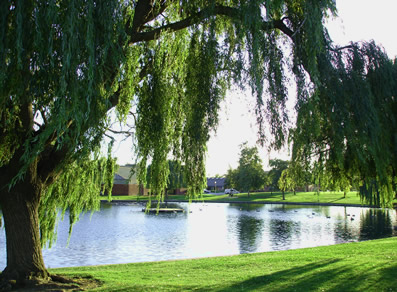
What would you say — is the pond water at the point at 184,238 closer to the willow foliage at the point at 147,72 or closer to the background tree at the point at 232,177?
the willow foliage at the point at 147,72

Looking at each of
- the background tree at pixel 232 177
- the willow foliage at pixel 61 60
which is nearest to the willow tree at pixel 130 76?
the willow foliage at pixel 61 60

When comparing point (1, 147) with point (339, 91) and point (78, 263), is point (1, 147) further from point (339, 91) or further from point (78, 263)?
point (78, 263)

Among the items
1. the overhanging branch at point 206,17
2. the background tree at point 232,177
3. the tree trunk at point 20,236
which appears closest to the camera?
the overhanging branch at point 206,17

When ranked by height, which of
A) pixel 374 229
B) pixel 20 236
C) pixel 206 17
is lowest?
pixel 374 229

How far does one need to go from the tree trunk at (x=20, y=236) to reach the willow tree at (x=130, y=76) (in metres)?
0.02

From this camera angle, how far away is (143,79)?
699 cm

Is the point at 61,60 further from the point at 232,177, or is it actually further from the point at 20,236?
the point at 232,177

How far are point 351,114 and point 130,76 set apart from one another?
3.77 m

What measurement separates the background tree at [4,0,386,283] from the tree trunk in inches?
0.7

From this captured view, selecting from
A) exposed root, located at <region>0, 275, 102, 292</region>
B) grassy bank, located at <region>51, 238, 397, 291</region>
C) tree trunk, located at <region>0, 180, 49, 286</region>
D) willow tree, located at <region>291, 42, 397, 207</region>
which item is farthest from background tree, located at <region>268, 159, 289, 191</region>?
tree trunk, located at <region>0, 180, 49, 286</region>

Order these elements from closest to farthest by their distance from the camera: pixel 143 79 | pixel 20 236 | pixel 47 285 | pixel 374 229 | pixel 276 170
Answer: pixel 47 285 → pixel 20 236 → pixel 143 79 → pixel 374 229 → pixel 276 170

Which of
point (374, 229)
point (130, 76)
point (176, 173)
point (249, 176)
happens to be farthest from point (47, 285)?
point (249, 176)

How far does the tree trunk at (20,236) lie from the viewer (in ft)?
20.6

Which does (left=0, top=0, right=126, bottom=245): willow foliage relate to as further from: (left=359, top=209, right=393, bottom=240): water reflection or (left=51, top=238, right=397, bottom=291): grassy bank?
(left=359, top=209, right=393, bottom=240): water reflection
